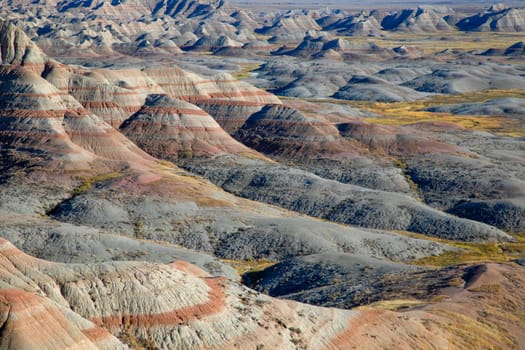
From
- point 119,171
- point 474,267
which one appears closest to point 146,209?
point 119,171

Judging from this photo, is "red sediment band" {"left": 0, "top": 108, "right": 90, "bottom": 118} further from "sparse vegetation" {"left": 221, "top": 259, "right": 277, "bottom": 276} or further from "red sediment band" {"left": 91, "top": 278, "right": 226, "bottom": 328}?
"red sediment band" {"left": 91, "top": 278, "right": 226, "bottom": 328}

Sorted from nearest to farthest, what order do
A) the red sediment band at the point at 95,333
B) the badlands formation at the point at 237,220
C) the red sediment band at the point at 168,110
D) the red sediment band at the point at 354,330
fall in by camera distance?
the red sediment band at the point at 95,333 → the badlands formation at the point at 237,220 → the red sediment band at the point at 354,330 → the red sediment band at the point at 168,110

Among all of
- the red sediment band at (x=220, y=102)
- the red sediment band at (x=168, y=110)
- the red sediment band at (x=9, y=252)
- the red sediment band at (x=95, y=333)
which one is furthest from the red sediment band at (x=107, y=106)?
the red sediment band at (x=95, y=333)

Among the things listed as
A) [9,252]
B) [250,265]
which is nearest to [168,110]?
[250,265]

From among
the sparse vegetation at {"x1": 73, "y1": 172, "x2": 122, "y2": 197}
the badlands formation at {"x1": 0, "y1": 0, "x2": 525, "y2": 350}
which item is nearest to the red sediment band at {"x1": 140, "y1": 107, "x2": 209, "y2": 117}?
the badlands formation at {"x1": 0, "y1": 0, "x2": 525, "y2": 350}

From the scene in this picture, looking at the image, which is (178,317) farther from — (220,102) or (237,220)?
(220,102)

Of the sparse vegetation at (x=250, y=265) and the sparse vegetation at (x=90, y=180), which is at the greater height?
the sparse vegetation at (x=90, y=180)

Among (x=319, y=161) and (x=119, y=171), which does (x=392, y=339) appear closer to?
(x=119, y=171)

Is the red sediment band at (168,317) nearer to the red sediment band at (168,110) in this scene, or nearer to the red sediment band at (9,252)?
the red sediment band at (9,252)

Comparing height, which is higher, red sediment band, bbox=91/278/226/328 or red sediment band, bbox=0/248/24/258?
red sediment band, bbox=0/248/24/258

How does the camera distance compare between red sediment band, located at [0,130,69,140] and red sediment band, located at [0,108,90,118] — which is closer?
red sediment band, located at [0,130,69,140]
